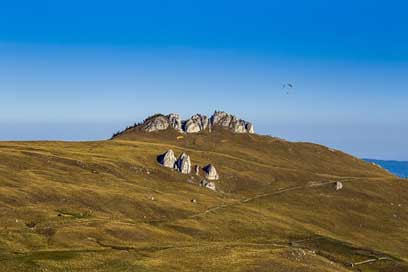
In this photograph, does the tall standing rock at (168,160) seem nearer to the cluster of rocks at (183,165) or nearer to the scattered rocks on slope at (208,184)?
the cluster of rocks at (183,165)

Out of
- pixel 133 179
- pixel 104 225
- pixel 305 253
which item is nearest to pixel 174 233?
pixel 104 225

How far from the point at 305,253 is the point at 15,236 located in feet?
180

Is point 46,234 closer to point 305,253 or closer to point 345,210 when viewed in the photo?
point 305,253

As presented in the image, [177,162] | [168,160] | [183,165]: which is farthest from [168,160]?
[183,165]

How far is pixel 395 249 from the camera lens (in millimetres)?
139375

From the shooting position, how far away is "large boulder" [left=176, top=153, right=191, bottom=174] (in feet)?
634

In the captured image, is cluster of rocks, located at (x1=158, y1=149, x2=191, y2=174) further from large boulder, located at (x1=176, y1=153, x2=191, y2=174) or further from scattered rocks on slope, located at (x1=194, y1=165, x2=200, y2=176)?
scattered rocks on slope, located at (x1=194, y1=165, x2=200, y2=176)

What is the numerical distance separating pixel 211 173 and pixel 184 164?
10.8 metres

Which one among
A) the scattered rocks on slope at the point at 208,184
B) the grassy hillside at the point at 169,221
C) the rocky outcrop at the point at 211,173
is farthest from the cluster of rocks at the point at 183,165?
the scattered rocks on slope at the point at 208,184

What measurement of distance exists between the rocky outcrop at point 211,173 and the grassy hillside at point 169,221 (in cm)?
457

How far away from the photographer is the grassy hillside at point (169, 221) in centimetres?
8569

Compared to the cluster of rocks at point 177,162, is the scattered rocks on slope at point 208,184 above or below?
below

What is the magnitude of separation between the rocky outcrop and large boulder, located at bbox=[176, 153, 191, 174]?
686cm

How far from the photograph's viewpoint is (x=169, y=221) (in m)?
126
